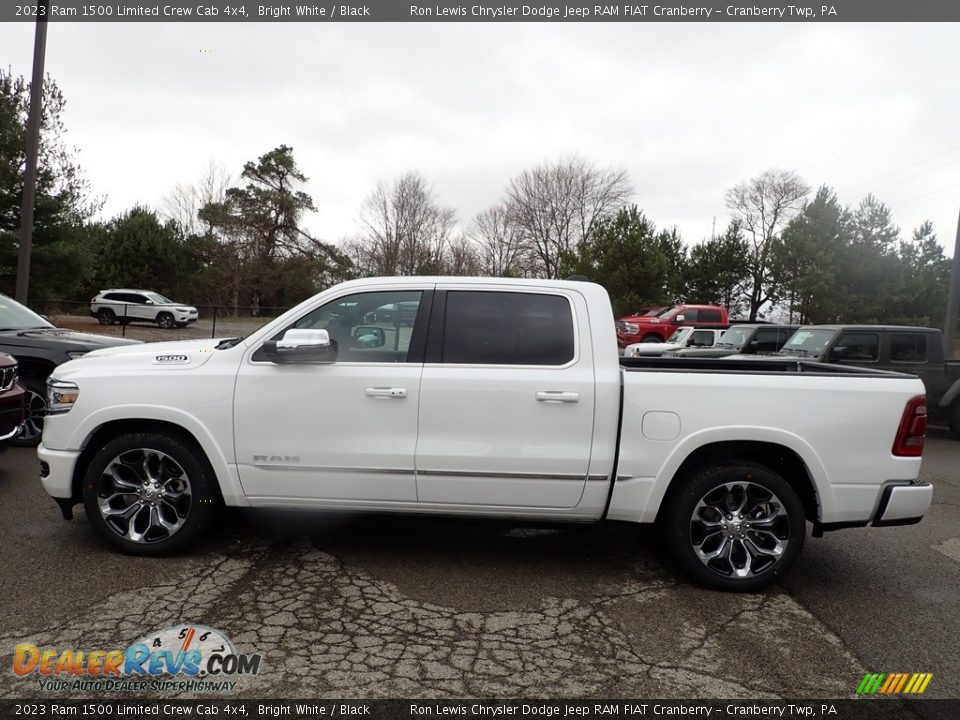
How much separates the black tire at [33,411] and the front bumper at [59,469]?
3391 mm

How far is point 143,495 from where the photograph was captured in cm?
424

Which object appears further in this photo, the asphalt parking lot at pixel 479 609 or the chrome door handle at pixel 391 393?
the chrome door handle at pixel 391 393

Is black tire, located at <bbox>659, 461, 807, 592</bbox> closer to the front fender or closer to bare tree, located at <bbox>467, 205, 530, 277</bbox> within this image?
the front fender

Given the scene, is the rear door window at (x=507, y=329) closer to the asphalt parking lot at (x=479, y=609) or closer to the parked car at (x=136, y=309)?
the asphalt parking lot at (x=479, y=609)

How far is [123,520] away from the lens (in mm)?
4250

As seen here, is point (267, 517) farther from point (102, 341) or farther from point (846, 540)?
point (846, 540)

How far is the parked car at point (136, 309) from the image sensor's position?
2728cm

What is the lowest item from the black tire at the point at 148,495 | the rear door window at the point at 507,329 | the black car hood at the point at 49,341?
the black tire at the point at 148,495

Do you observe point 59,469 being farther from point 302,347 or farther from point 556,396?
point 556,396

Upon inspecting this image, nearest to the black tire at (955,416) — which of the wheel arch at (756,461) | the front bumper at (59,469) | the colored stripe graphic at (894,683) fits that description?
the wheel arch at (756,461)

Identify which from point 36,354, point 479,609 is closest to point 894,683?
point 479,609

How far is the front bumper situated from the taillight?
4.92 meters

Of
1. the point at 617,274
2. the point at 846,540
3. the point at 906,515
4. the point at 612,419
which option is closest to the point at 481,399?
the point at 612,419


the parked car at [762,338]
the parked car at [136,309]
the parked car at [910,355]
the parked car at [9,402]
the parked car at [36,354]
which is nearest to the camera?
the parked car at [9,402]
